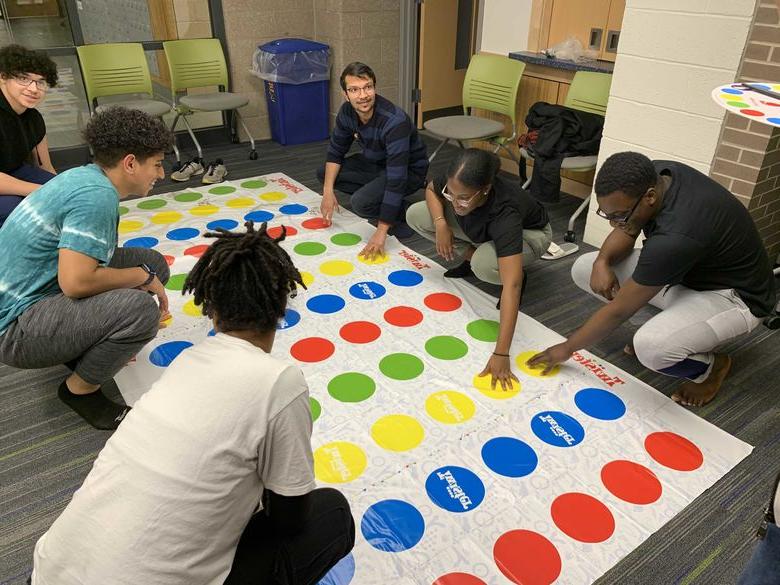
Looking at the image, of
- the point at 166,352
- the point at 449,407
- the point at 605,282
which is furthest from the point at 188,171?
the point at 605,282

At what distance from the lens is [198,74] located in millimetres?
4250

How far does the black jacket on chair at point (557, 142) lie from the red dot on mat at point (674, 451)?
1.78 m

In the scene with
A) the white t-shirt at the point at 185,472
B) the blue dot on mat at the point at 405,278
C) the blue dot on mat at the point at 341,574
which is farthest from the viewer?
the blue dot on mat at the point at 405,278

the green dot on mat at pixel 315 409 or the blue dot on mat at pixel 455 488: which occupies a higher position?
the green dot on mat at pixel 315 409

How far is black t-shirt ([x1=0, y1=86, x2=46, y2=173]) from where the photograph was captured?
2.52 m

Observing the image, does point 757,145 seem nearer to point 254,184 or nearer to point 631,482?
point 631,482

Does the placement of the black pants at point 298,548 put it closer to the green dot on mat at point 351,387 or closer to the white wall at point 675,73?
the green dot on mat at point 351,387

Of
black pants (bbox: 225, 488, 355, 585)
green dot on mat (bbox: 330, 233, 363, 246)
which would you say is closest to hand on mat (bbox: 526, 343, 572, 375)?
black pants (bbox: 225, 488, 355, 585)

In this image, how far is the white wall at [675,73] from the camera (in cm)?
237

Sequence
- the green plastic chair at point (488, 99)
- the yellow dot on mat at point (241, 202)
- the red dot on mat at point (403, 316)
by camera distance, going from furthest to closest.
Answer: the green plastic chair at point (488, 99) → the yellow dot on mat at point (241, 202) → the red dot on mat at point (403, 316)

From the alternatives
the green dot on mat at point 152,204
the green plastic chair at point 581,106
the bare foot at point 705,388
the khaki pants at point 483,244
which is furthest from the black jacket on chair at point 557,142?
the green dot on mat at point 152,204

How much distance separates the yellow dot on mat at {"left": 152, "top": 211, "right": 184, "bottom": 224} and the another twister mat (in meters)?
0.65

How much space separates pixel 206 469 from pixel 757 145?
8.06 feet

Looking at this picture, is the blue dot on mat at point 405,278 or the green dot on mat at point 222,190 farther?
the green dot on mat at point 222,190
